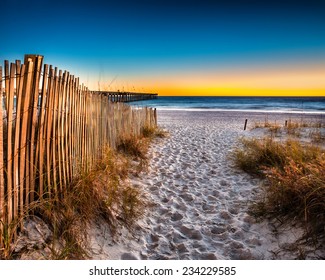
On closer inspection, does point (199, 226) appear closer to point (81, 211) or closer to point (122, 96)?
point (81, 211)

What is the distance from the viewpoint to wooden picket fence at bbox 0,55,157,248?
2.42 meters

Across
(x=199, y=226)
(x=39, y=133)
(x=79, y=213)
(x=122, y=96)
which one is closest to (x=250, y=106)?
(x=122, y=96)

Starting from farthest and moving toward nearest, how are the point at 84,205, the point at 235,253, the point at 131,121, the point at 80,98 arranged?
the point at 131,121, the point at 80,98, the point at 84,205, the point at 235,253

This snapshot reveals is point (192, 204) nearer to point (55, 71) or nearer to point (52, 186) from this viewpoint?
point (52, 186)

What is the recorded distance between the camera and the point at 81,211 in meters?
3.09

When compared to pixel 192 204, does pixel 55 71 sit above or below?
above

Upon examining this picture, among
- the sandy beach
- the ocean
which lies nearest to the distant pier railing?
the ocean

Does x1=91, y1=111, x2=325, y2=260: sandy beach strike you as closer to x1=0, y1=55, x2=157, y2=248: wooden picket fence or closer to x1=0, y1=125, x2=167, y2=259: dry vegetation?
x1=0, y1=125, x2=167, y2=259: dry vegetation

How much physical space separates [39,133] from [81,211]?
39.2 inches

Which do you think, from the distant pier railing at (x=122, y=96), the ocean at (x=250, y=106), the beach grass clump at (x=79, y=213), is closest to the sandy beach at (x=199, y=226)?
the beach grass clump at (x=79, y=213)

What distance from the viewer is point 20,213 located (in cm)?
263

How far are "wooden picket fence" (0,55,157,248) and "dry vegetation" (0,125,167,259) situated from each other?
15cm

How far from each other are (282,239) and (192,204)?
4.52 feet
